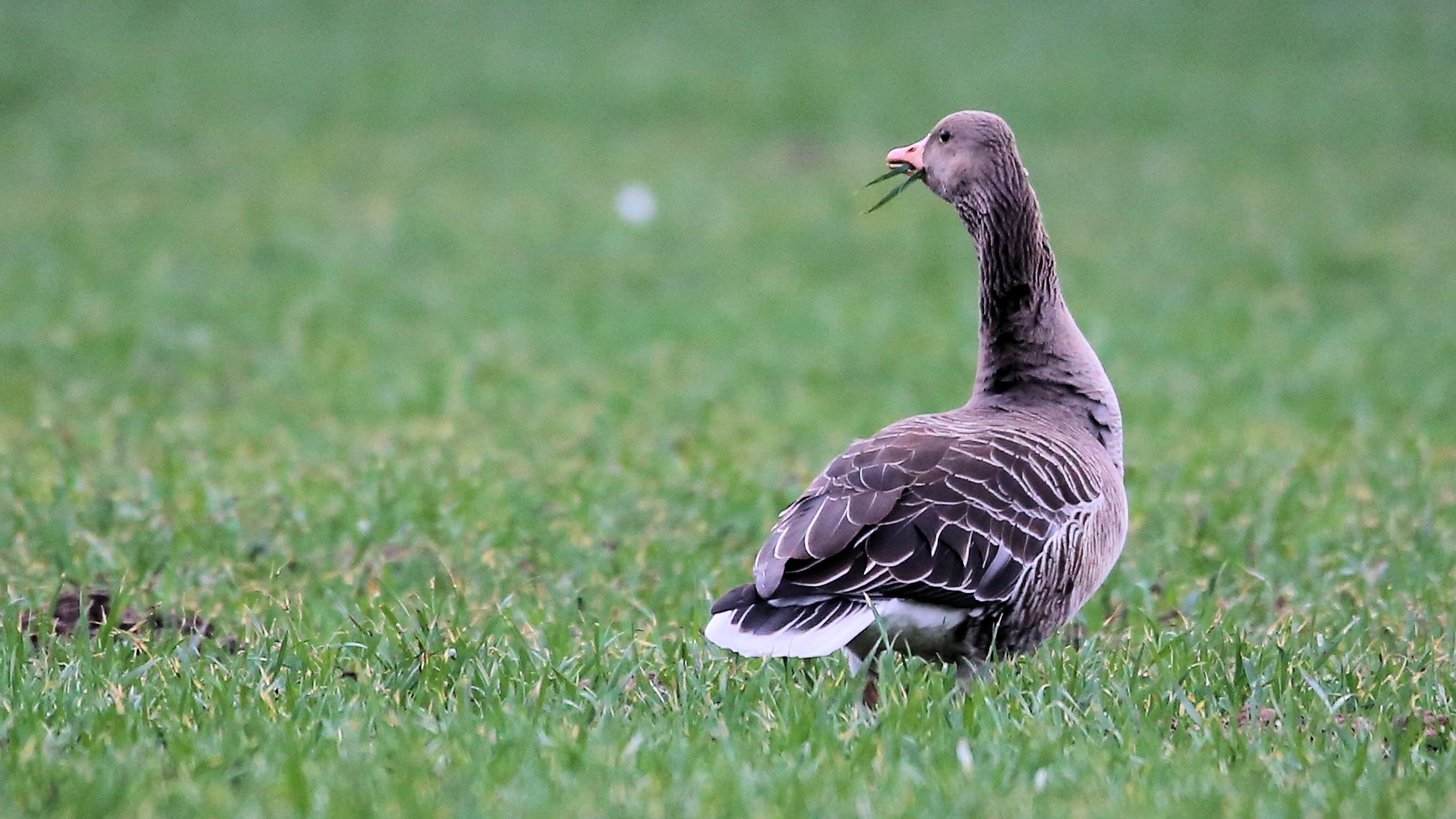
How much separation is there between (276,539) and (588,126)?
13.4 metres

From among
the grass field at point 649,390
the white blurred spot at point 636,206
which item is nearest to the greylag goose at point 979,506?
the grass field at point 649,390

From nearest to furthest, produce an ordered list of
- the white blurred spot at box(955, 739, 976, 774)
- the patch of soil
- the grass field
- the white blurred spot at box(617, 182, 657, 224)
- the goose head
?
1. the white blurred spot at box(955, 739, 976, 774)
2. the grass field
3. the patch of soil
4. the goose head
5. the white blurred spot at box(617, 182, 657, 224)

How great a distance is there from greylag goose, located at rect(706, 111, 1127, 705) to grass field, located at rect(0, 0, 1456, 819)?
20cm

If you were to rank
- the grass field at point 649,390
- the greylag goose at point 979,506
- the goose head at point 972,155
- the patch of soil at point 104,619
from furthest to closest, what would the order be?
the goose head at point 972,155
the patch of soil at point 104,619
the greylag goose at point 979,506
the grass field at point 649,390

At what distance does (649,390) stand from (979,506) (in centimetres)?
558

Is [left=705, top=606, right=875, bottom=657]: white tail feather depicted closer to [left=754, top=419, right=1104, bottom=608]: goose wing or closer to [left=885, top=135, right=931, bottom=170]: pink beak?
[left=754, top=419, right=1104, bottom=608]: goose wing

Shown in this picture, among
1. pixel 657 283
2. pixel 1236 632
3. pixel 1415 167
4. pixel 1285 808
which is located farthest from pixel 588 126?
pixel 1285 808

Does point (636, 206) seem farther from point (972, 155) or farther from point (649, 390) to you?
point (972, 155)

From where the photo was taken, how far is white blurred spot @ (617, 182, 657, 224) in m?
14.9

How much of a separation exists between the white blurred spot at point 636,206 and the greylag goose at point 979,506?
10150 millimetres

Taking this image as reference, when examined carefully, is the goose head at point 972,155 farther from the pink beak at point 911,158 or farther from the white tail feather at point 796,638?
the white tail feather at point 796,638

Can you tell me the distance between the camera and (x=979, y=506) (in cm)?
402

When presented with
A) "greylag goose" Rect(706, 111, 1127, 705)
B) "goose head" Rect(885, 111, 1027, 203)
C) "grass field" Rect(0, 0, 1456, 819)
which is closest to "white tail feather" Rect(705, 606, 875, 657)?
"greylag goose" Rect(706, 111, 1127, 705)

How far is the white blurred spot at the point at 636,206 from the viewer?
1492 centimetres
